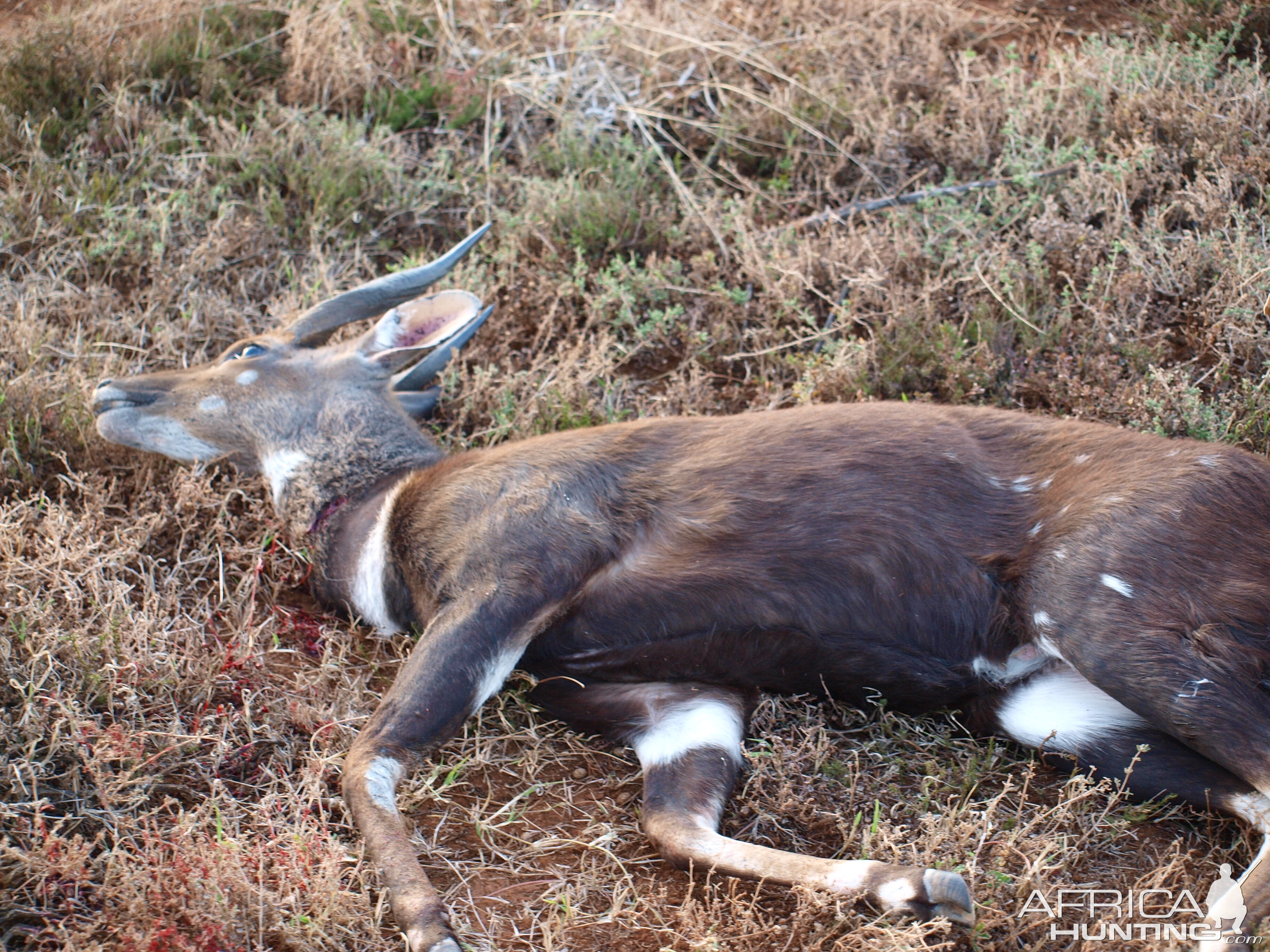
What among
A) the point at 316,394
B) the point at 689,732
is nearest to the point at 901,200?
the point at 316,394

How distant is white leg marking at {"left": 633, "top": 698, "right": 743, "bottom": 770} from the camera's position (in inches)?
137

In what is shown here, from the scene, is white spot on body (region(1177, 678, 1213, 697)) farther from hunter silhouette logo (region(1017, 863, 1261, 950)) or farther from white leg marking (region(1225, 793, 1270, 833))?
hunter silhouette logo (region(1017, 863, 1261, 950))

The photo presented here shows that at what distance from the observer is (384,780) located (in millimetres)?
3148

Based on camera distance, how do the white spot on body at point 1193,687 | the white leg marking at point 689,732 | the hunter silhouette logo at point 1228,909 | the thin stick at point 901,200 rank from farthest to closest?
the thin stick at point 901,200, the white leg marking at point 689,732, the white spot on body at point 1193,687, the hunter silhouette logo at point 1228,909

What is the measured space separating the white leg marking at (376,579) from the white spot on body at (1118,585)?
2.32 metres

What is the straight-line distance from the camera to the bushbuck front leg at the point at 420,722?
9.60 ft

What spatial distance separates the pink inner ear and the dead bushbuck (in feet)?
3.28

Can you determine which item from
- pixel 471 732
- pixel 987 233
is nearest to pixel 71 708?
pixel 471 732

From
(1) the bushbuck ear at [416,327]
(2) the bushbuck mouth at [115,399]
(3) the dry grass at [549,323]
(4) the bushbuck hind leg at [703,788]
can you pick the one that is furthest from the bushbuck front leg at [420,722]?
(2) the bushbuck mouth at [115,399]

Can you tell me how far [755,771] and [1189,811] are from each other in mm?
1293

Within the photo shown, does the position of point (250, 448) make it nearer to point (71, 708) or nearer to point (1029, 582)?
point (71, 708)

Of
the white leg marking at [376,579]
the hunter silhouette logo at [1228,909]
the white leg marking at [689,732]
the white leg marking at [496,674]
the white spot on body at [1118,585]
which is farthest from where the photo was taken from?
the white leg marking at [376,579]

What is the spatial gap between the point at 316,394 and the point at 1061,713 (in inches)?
120

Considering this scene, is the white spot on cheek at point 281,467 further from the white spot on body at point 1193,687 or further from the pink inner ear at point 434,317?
the white spot on body at point 1193,687
